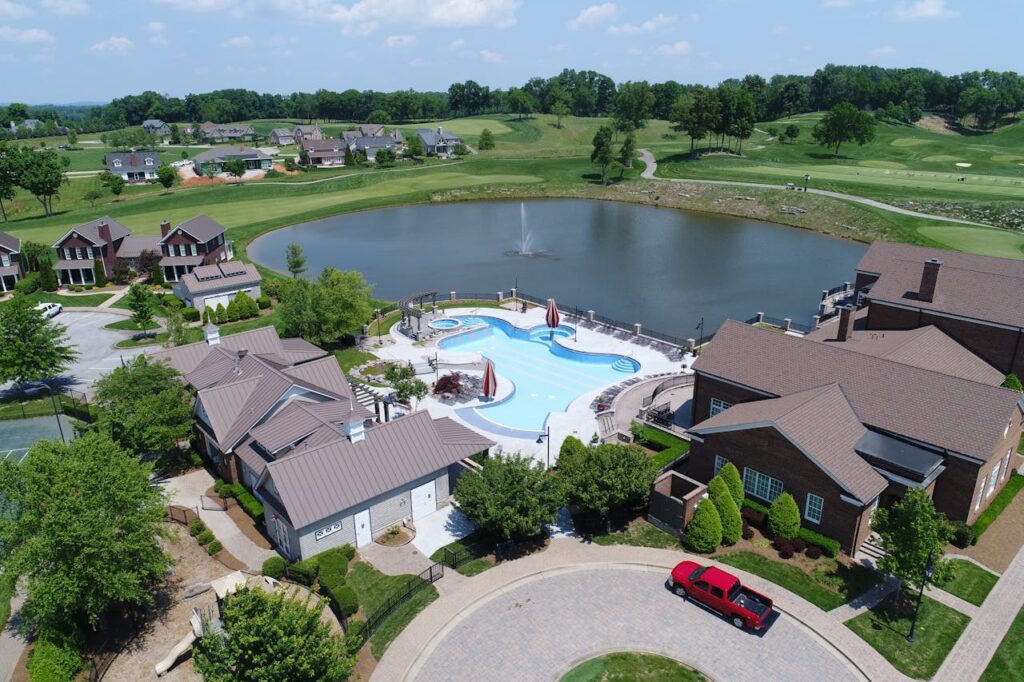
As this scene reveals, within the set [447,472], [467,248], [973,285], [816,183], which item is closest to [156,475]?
[447,472]

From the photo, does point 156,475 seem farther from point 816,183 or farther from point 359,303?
point 816,183

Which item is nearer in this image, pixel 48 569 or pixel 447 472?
pixel 48 569

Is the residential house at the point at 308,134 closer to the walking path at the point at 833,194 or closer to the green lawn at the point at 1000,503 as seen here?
the walking path at the point at 833,194

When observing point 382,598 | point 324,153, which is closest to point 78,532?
point 382,598

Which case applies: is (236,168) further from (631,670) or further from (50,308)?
(631,670)

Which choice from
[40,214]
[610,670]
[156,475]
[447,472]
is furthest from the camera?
[40,214]

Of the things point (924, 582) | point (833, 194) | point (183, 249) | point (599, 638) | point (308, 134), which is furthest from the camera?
point (308, 134)
